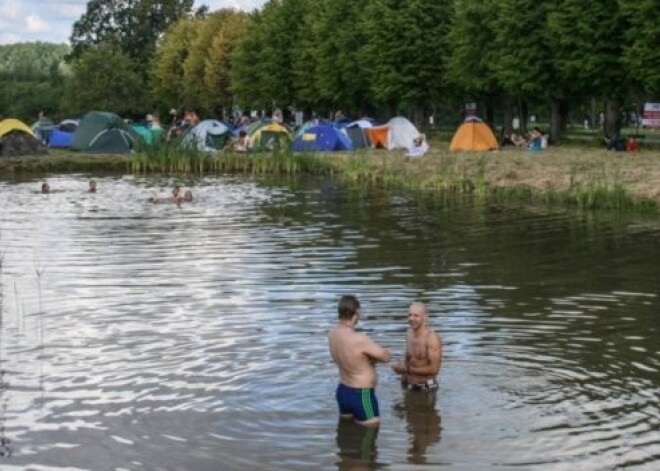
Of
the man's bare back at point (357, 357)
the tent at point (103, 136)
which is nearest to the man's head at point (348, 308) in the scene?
the man's bare back at point (357, 357)

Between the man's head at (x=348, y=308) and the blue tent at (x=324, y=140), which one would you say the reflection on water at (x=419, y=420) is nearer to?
the man's head at (x=348, y=308)

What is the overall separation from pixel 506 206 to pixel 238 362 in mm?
18511

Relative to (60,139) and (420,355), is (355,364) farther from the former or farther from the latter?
(60,139)

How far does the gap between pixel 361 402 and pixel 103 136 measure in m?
44.9

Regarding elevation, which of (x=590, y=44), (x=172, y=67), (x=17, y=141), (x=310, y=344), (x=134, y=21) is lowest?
(x=310, y=344)

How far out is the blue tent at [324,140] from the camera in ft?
168

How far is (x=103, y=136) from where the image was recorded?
52.8 m

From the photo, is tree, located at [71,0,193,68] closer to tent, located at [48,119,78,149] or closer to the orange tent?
tent, located at [48,119,78,149]

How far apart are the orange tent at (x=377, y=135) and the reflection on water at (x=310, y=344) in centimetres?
2775

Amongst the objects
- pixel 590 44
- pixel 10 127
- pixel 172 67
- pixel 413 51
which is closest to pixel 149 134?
pixel 10 127

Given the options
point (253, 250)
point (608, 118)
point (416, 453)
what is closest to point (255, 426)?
point (416, 453)

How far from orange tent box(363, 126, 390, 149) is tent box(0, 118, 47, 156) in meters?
15.0

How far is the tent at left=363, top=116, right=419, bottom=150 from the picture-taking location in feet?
169

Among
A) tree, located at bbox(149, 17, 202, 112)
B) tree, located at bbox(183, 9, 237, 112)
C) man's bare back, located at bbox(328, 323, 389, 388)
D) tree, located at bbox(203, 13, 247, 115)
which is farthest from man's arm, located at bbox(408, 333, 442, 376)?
tree, located at bbox(149, 17, 202, 112)
